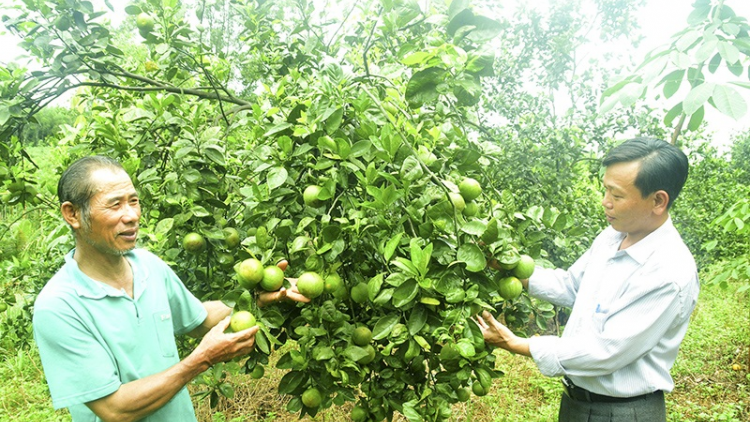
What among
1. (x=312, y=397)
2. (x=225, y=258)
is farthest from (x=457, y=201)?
(x=225, y=258)

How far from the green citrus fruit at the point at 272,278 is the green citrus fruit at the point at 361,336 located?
0.83 ft

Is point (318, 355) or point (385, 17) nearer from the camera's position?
point (318, 355)

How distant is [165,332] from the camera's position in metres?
1.76

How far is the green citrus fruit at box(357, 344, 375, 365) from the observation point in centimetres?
143

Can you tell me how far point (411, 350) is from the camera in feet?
4.37

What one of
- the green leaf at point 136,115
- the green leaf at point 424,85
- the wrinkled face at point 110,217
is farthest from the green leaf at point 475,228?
the green leaf at point 136,115

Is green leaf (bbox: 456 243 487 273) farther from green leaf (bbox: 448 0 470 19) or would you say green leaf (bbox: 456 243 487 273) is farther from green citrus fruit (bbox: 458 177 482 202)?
green leaf (bbox: 448 0 470 19)

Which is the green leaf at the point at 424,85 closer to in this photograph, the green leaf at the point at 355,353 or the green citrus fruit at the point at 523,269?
the green citrus fruit at the point at 523,269

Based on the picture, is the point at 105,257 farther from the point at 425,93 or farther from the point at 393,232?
the point at 425,93

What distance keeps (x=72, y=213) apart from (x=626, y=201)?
69.2 inches

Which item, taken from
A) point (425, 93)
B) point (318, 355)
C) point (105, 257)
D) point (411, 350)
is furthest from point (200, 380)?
point (425, 93)

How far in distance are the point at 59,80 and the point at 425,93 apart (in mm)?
1682

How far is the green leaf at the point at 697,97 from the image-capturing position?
148 centimetres

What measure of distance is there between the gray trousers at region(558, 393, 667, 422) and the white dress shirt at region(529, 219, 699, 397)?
0.06 meters
